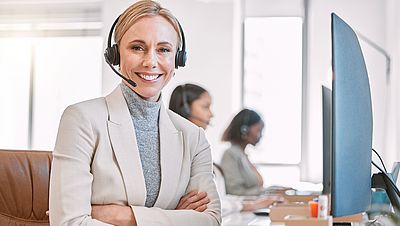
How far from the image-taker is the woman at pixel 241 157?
16.9ft

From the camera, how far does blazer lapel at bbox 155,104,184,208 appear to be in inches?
67.3

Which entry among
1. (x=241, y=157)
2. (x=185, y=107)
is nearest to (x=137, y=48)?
(x=185, y=107)

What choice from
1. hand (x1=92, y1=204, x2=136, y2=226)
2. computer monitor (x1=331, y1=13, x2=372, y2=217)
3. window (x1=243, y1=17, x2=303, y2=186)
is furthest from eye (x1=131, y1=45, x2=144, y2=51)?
window (x1=243, y1=17, x2=303, y2=186)

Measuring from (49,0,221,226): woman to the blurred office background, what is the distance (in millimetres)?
4547

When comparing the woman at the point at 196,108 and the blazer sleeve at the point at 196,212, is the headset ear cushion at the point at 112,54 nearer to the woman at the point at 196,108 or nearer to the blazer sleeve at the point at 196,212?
the blazer sleeve at the point at 196,212

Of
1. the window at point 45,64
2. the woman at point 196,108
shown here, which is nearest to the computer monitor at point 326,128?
the woman at point 196,108

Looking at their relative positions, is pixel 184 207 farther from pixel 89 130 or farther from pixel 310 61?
pixel 310 61

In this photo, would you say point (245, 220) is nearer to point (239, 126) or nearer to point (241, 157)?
point (241, 157)

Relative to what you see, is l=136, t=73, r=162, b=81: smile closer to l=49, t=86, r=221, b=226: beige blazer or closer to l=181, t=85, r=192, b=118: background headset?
l=49, t=86, r=221, b=226: beige blazer

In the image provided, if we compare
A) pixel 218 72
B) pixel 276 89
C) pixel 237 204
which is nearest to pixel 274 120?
pixel 276 89

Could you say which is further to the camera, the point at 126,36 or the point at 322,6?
the point at 322,6

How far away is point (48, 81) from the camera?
22.9 ft

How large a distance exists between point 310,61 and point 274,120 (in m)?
0.65

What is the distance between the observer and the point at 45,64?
6984 millimetres
